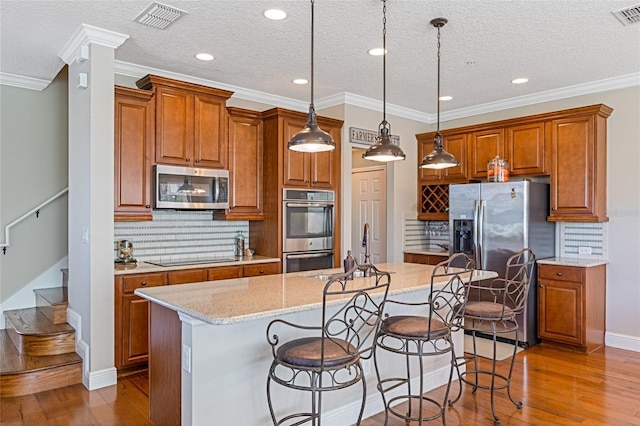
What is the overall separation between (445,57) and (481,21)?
765 millimetres

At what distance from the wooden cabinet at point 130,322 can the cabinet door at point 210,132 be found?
1277 mm

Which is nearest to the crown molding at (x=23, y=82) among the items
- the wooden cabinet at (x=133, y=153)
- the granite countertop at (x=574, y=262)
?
the wooden cabinet at (x=133, y=153)

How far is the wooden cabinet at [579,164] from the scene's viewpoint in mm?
4598

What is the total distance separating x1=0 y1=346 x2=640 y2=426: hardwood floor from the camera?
298 centimetres

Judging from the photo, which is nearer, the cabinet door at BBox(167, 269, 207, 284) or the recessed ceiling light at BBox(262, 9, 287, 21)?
the recessed ceiling light at BBox(262, 9, 287, 21)

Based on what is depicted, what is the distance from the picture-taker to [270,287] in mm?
2795

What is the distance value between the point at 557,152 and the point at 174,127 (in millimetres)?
3983

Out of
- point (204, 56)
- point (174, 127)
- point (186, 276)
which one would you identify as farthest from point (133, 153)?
point (186, 276)

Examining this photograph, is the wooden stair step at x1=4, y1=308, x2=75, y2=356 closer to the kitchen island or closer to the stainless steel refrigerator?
the kitchen island

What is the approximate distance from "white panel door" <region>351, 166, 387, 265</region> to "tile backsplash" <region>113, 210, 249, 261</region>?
7.06 feet

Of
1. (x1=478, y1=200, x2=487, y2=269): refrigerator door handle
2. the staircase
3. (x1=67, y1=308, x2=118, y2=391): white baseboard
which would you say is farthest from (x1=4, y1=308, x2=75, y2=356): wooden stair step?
(x1=478, y1=200, x2=487, y2=269): refrigerator door handle

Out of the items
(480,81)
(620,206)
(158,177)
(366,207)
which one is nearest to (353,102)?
(480,81)

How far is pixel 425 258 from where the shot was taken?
5836 mm

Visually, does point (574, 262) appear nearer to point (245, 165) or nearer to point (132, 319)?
point (245, 165)
